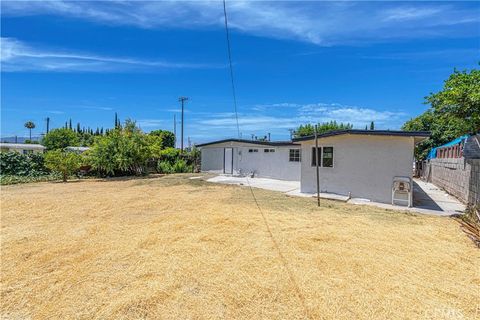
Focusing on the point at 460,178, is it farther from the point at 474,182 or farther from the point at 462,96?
the point at 462,96

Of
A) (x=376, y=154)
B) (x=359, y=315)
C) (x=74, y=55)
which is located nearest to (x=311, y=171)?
(x=376, y=154)

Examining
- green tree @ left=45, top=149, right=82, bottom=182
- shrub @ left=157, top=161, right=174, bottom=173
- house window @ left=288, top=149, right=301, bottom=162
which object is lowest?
shrub @ left=157, top=161, right=174, bottom=173

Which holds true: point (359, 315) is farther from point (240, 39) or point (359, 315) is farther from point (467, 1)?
point (240, 39)

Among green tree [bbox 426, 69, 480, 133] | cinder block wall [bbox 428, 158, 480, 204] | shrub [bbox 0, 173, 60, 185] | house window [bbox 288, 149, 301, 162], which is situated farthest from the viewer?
house window [bbox 288, 149, 301, 162]

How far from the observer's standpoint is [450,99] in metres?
6.83

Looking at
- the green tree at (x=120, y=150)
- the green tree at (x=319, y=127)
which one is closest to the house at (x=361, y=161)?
the green tree at (x=120, y=150)

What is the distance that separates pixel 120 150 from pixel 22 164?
5730mm

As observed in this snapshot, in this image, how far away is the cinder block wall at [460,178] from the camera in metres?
7.52

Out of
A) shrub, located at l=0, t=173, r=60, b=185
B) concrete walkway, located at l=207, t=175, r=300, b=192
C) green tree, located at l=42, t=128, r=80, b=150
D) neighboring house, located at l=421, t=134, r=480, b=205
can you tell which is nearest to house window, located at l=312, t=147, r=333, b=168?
concrete walkway, located at l=207, t=175, r=300, b=192

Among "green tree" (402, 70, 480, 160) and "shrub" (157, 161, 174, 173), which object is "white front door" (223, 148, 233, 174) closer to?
"shrub" (157, 161, 174, 173)

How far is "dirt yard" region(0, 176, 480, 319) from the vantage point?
2.87 meters

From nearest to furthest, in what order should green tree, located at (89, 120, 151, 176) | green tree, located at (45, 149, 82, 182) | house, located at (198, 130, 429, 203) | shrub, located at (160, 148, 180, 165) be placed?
house, located at (198, 130, 429, 203), green tree, located at (45, 149, 82, 182), green tree, located at (89, 120, 151, 176), shrub, located at (160, 148, 180, 165)

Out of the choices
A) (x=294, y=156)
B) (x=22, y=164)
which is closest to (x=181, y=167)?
(x=294, y=156)

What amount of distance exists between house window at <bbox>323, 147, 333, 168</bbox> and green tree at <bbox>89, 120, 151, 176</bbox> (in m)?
11.8
